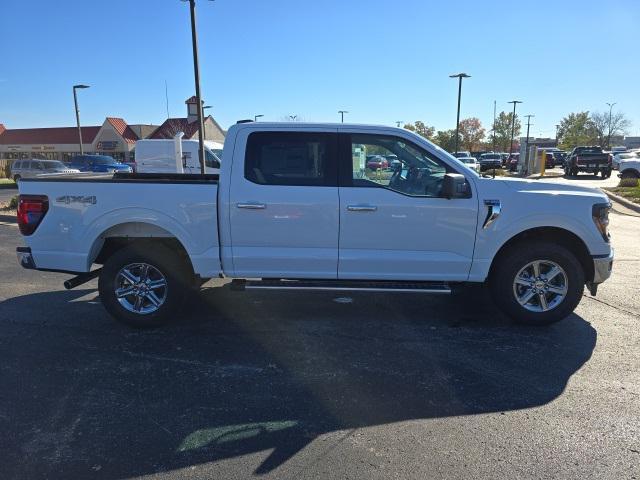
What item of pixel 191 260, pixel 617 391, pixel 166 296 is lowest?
pixel 617 391

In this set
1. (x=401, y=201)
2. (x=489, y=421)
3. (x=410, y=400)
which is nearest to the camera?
(x=489, y=421)

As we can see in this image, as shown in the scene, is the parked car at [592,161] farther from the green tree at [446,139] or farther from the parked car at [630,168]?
the green tree at [446,139]

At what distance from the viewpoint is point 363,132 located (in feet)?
15.9

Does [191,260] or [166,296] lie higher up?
[191,260]

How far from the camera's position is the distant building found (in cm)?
5922

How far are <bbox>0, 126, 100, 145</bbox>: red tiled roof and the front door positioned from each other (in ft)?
211

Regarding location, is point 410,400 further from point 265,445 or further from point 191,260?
point 191,260

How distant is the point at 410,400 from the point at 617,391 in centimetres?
161

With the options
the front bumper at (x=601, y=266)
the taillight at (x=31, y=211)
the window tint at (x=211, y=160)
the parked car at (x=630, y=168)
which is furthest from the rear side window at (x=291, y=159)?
the parked car at (x=630, y=168)

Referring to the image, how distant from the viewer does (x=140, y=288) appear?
4980 millimetres

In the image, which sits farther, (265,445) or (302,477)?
(265,445)

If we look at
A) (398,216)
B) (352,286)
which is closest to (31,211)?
(352,286)

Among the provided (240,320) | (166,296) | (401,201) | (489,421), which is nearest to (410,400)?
(489,421)

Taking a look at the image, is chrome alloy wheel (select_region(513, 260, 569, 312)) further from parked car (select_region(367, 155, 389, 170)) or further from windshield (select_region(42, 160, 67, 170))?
windshield (select_region(42, 160, 67, 170))
